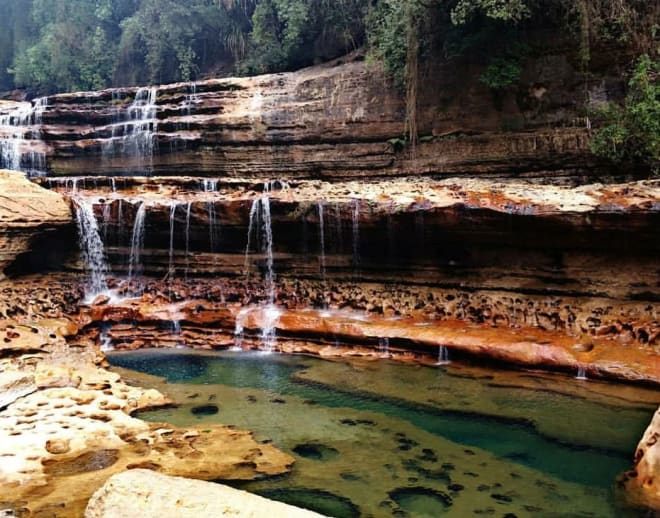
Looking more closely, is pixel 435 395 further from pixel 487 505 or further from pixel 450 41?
pixel 450 41

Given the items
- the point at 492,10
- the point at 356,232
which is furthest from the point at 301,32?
the point at 356,232

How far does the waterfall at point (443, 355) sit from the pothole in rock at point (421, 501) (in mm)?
5279

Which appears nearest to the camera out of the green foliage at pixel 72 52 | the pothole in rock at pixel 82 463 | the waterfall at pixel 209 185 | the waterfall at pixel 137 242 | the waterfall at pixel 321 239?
the pothole in rock at pixel 82 463

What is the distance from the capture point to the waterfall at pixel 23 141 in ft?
64.4

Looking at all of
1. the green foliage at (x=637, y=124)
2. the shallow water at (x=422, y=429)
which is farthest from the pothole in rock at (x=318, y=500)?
the green foliage at (x=637, y=124)

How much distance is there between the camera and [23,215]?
569 inches

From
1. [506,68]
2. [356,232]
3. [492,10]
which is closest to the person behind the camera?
[492,10]

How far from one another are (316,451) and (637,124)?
1013 centimetres

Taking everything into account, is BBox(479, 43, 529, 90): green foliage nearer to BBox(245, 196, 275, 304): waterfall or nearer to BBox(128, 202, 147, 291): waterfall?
BBox(245, 196, 275, 304): waterfall

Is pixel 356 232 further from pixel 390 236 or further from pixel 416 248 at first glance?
pixel 416 248

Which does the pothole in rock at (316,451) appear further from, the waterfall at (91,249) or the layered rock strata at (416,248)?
the waterfall at (91,249)

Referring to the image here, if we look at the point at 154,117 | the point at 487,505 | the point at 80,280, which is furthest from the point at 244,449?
the point at 154,117

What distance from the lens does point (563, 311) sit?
1191 cm

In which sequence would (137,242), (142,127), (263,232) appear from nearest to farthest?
(263,232), (137,242), (142,127)
